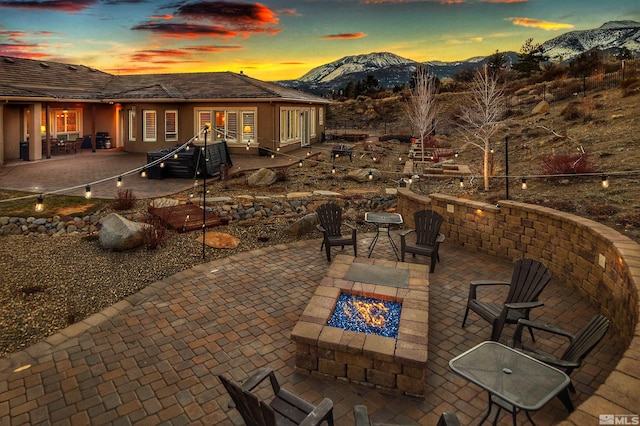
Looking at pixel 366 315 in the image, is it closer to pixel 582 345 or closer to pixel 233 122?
pixel 582 345

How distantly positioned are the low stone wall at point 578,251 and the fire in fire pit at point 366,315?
2.10 m

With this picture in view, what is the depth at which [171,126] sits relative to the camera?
69.3 feet

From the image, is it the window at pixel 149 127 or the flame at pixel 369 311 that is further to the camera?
the window at pixel 149 127

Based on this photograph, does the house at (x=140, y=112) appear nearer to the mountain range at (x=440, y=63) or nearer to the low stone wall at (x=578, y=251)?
the low stone wall at (x=578, y=251)

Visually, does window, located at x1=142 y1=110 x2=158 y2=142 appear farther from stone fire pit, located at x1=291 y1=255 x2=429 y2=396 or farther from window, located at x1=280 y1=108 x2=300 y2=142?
stone fire pit, located at x1=291 y1=255 x2=429 y2=396

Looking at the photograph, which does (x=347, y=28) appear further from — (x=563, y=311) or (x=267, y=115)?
(x=563, y=311)

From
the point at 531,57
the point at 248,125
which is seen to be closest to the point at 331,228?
the point at 248,125

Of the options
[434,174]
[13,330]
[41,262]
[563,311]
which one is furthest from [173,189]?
[563,311]

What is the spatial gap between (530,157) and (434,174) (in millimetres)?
3553

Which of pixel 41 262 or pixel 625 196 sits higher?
pixel 625 196

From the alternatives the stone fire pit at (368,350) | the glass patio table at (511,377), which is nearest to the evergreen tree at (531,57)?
the stone fire pit at (368,350)

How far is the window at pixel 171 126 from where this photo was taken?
2094 cm

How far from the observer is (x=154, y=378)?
4152 mm

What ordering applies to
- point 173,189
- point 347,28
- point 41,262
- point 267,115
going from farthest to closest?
point 347,28 → point 267,115 → point 173,189 → point 41,262
